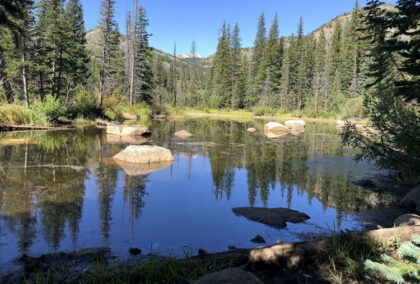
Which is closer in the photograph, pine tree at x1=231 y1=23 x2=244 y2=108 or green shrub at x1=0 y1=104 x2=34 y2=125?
green shrub at x1=0 y1=104 x2=34 y2=125

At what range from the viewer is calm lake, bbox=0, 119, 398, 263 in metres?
5.10

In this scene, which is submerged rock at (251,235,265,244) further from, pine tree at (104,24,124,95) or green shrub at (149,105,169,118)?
green shrub at (149,105,169,118)

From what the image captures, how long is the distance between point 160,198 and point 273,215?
2.82 metres

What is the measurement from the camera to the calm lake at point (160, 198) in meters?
5.10

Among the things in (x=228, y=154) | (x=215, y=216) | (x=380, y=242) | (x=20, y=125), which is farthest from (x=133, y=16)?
(x=380, y=242)

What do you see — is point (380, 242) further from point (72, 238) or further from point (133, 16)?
point (133, 16)

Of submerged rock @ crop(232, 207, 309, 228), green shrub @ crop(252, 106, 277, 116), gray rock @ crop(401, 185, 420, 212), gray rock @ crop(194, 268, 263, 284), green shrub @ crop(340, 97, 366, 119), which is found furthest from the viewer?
green shrub @ crop(252, 106, 277, 116)

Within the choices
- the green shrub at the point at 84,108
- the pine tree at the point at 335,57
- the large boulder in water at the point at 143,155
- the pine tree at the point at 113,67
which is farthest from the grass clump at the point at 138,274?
the pine tree at the point at 335,57

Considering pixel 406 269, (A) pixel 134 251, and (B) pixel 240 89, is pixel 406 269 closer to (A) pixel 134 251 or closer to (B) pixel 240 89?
(A) pixel 134 251

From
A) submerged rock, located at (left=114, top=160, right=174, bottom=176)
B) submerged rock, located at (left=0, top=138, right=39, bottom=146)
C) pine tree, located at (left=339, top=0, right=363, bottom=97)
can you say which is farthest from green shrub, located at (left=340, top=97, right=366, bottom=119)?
submerged rock, located at (left=0, top=138, right=39, bottom=146)

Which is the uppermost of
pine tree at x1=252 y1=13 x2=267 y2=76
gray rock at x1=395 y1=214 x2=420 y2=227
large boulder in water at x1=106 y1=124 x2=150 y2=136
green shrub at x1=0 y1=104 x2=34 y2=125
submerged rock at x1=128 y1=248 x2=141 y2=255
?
pine tree at x1=252 y1=13 x2=267 y2=76

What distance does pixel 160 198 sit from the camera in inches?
297

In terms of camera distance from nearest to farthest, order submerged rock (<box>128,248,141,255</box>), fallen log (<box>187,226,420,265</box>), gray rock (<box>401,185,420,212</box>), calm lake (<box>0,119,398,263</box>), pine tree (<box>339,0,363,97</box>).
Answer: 1. fallen log (<box>187,226,420,265</box>)
2. submerged rock (<box>128,248,141,255</box>)
3. calm lake (<box>0,119,398,263</box>)
4. gray rock (<box>401,185,420,212</box>)
5. pine tree (<box>339,0,363,97</box>)

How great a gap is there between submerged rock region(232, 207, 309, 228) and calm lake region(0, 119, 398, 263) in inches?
7.0
